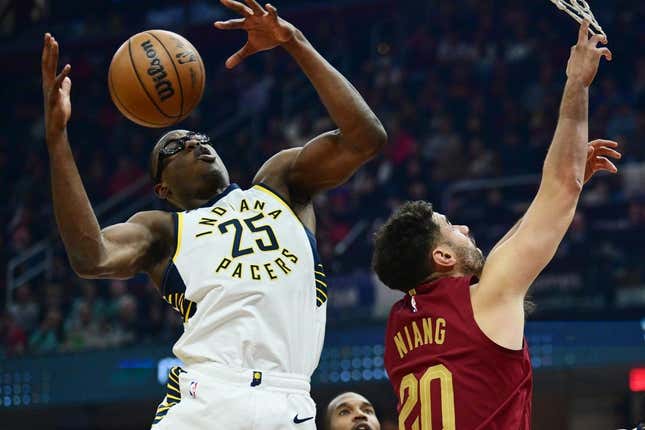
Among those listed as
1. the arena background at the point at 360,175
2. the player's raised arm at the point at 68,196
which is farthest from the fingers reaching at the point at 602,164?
the arena background at the point at 360,175

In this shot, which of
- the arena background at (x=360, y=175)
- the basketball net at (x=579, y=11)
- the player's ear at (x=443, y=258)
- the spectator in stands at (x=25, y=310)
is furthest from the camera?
the spectator in stands at (x=25, y=310)

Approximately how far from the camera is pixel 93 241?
12.6 ft

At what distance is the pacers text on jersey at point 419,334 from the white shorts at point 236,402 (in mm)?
416

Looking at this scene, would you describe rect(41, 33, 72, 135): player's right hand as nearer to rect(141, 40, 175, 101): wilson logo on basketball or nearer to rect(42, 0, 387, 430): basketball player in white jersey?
rect(42, 0, 387, 430): basketball player in white jersey

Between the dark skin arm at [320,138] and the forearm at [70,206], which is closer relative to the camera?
→ the forearm at [70,206]

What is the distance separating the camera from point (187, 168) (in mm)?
4332

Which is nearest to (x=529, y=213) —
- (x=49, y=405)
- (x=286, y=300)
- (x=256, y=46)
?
(x=286, y=300)

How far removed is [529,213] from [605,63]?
34.9ft

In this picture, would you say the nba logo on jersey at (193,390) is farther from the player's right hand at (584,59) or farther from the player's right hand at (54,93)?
the player's right hand at (584,59)

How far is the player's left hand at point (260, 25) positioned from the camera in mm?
3975

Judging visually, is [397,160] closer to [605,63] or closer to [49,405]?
[605,63]

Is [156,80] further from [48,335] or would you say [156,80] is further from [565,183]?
[48,335]

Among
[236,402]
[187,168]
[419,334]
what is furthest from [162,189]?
[419,334]

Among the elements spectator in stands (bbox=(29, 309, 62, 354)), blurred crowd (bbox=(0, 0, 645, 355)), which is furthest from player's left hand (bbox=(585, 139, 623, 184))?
spectator in stands (bbox=(29, 309, 62, 354))
